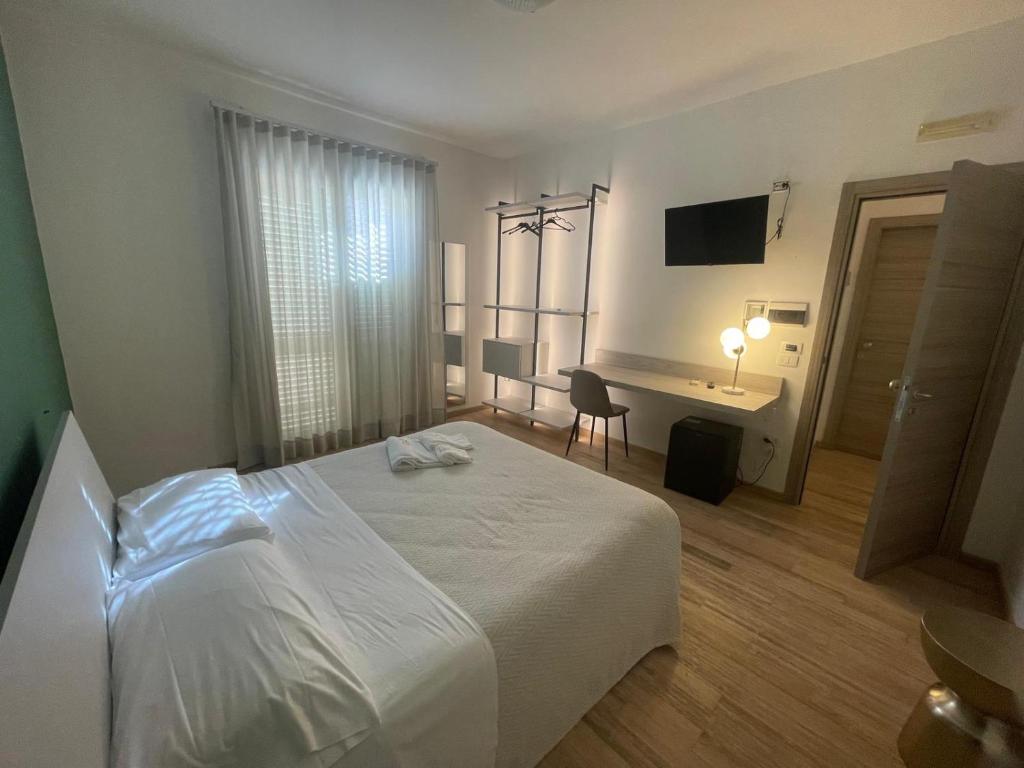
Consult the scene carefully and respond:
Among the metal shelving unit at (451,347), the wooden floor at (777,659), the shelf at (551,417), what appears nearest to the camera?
the wooden floor at (777,659)

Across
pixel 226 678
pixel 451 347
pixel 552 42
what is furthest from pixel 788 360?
pixel 226 678

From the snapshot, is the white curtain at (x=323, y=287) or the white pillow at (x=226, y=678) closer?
the white pillow at (x=226, y=678)

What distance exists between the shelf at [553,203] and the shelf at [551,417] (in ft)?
6.64

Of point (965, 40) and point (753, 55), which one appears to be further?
point (753, 55)

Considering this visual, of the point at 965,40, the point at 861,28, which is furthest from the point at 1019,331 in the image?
the point at 861,28

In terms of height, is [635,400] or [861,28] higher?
[861,28]

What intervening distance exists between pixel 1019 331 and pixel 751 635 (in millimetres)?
2077

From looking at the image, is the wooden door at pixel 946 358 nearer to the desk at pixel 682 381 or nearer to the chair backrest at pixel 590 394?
the desk at pixel 682 381

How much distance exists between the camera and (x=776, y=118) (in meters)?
2.68

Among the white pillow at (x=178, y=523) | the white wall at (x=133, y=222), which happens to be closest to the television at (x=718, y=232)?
the white wall at (x=133, y=222)

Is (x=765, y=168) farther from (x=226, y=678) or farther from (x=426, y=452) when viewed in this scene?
(x=226, y=678)

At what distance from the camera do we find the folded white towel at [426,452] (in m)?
1.96

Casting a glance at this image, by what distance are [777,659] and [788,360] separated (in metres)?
1.90

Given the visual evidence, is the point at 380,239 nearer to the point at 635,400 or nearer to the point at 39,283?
the point at 39,283
